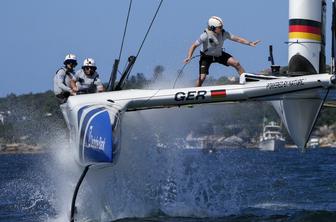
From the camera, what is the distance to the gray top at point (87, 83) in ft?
45.9

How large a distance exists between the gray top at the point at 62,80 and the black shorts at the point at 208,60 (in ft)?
5.96

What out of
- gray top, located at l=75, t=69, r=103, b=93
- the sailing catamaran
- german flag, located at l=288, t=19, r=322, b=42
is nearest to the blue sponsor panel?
the sailing catamaran

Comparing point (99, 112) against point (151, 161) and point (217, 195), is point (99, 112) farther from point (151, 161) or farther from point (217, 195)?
point (217, 195)

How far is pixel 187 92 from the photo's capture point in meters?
12.6

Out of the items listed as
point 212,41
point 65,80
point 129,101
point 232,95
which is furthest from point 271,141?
point 232,95

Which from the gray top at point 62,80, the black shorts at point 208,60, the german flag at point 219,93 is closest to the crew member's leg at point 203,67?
the black shorts at point 208,60

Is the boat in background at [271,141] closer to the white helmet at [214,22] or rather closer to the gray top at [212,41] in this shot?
the gray top at [212,41]

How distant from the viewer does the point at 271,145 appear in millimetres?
71500

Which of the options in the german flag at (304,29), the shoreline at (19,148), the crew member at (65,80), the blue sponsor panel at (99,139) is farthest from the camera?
the shoreline at (19,148)

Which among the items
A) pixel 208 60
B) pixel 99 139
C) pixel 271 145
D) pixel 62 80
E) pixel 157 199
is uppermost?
pixel 271 145

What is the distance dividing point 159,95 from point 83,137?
1.07 m

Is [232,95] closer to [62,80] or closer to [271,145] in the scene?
[62,80]

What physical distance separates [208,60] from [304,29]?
54.1 inches

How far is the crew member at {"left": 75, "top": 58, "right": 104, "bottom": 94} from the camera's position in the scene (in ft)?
45.9
